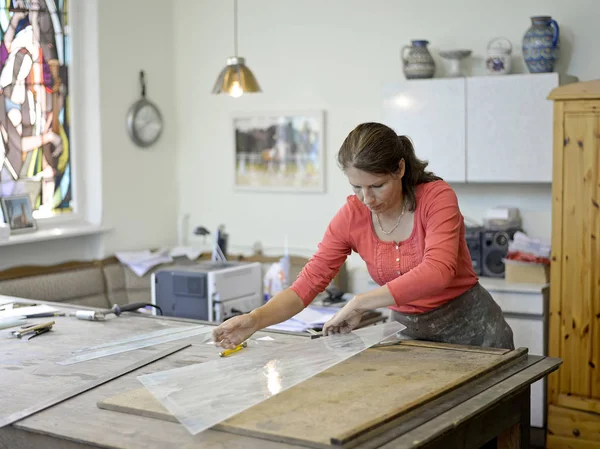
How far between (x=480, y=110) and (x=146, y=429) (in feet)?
10.8

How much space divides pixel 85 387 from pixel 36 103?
3.41 meters

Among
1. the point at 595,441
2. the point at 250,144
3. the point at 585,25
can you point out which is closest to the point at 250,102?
the point at 250,144

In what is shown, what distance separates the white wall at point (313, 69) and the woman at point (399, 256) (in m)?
2.25

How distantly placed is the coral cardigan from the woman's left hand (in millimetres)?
128

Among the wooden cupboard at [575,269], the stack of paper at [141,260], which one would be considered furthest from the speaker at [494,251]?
the stack of paper at [141,260]

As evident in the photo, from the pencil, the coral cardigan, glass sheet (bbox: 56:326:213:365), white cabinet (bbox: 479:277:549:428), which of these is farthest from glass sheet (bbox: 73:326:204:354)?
white cabinet (bbox: 479:277:549:428)

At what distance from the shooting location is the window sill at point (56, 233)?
193 inches

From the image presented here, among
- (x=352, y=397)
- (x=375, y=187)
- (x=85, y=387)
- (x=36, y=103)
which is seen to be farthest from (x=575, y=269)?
(x=36, y=103)

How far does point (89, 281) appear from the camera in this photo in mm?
5340

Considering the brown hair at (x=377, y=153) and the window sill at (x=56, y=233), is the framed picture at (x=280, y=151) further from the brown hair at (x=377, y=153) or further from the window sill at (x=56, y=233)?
the brown hair at (x=377, y=153)

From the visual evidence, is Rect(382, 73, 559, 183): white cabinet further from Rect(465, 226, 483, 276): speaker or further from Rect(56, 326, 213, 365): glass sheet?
Rect(56, 326, 213, 365): glass sheet

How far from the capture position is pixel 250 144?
5828 mm

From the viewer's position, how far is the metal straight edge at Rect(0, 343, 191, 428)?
6.63 feet

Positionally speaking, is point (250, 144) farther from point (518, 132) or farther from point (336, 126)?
point (518, 132)
